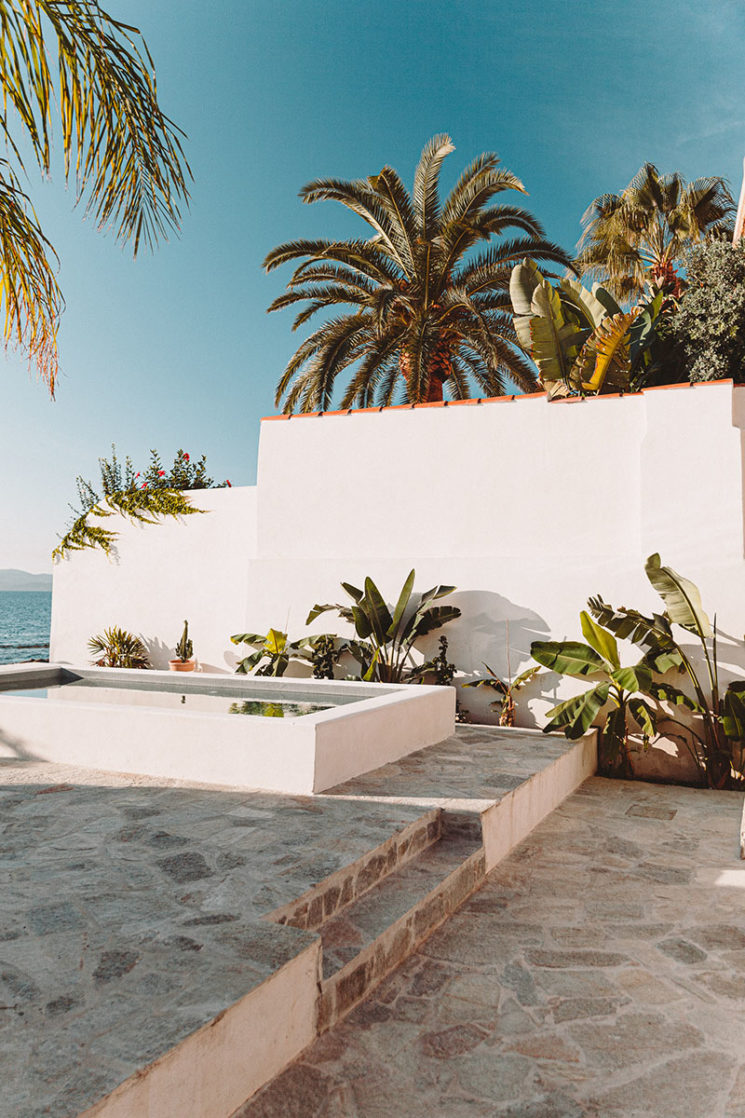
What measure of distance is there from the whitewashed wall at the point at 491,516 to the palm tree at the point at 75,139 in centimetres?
634

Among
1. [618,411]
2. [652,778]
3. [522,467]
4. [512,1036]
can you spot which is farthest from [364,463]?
[512,1036]

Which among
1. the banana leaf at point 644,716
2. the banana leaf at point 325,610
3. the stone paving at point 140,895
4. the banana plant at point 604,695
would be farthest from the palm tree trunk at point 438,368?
the stone paving at point 140,895

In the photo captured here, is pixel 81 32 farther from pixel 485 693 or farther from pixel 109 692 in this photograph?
pixel 485 693

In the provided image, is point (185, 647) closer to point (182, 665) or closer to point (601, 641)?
point (182, 665)

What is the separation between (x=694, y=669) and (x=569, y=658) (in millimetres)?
Answer: 1375

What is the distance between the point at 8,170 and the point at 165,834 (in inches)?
126

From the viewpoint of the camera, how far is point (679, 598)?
7.25 metres

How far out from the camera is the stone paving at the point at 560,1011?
2523 millimetres

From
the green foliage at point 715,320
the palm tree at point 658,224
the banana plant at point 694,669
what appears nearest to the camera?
the banana plant at point 694,669

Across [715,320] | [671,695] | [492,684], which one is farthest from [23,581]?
[671,695]

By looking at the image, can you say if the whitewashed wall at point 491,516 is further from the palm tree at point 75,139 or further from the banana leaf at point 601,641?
the palm tree at point 75,139

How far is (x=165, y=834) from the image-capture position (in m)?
3.91

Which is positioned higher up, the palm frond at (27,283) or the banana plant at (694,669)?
the palm frond at (27,283)

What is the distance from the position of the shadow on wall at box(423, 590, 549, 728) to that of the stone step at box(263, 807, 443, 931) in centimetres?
413
